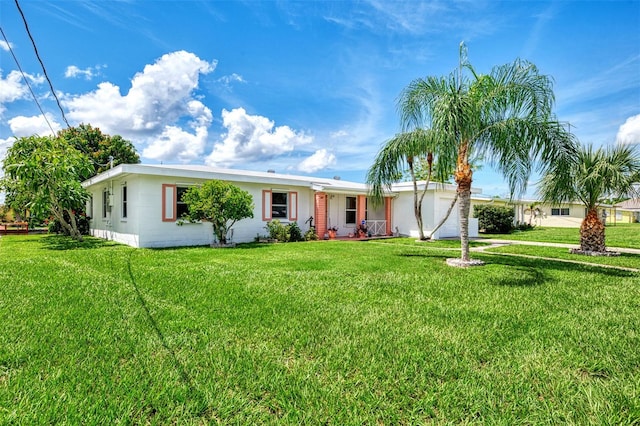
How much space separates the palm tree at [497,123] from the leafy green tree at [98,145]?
2686 centimetres

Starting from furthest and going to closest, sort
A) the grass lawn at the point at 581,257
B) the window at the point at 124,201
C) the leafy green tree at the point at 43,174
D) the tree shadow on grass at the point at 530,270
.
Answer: the window at the point at 124,201
the leafy green tree at the point at 43,174
the grass lawn at the point at 581,257
the tree shadow on grass at the point at 530,270

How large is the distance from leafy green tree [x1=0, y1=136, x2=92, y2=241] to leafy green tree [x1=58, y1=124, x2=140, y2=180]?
1476 centimetres

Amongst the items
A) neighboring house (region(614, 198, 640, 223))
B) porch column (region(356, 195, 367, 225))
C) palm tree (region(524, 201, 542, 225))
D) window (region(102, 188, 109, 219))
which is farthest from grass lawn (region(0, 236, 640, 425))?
neighboring house (region(614, 198, 640, 223))

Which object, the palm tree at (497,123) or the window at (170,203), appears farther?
the window at (170,203)

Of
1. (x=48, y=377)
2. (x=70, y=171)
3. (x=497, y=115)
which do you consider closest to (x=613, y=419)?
(x=48, y=377)

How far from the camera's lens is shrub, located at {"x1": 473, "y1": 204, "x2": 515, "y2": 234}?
20703 mm

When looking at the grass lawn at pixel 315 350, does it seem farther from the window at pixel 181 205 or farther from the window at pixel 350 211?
the window at pixel 350 211

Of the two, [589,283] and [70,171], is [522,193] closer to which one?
[589,283]

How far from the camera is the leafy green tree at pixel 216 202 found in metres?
11.3

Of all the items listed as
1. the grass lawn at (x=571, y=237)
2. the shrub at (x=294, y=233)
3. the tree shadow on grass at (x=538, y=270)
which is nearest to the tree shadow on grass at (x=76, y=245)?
the shrub at (x=294, y=233)

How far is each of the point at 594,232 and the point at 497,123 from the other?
5.82 meters

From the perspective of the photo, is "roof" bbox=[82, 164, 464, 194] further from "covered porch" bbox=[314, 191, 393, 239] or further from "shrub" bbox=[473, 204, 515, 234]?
"shrub" bbox=[473, 204, 515, 234]

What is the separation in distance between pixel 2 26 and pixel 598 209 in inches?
644

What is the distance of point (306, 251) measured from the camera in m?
10.6
